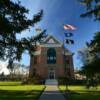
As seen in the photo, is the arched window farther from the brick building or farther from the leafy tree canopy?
the leafy tree canopy

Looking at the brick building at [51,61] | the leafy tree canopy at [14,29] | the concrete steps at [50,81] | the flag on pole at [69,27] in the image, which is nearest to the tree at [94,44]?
the leafy tree canopy at [14,29]

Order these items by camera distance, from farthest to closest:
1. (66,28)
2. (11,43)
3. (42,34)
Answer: (66,28)
(42,34)
(11,43)

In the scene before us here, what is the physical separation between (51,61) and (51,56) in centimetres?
124

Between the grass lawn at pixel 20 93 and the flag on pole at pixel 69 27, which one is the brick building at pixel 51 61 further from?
the flag on pole at pixel 69 27

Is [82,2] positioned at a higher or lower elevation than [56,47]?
lower

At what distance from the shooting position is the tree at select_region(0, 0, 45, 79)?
25781 mm

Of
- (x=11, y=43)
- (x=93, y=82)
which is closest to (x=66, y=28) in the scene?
(x=11, y=43)

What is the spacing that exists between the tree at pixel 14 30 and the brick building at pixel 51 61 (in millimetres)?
55616

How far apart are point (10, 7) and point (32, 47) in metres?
4.55

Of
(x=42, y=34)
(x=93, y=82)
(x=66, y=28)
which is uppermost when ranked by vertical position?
(x=66, y=28)

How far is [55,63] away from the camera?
86875 mm

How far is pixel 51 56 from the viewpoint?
87.2 metres

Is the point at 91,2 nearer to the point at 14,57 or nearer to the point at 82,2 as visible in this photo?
the point at 82,2

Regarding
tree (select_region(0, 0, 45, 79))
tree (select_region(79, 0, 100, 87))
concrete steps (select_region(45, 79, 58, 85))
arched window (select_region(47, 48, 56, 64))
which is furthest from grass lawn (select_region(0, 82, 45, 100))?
arched window (select_region(47, 48, 56, 64))
